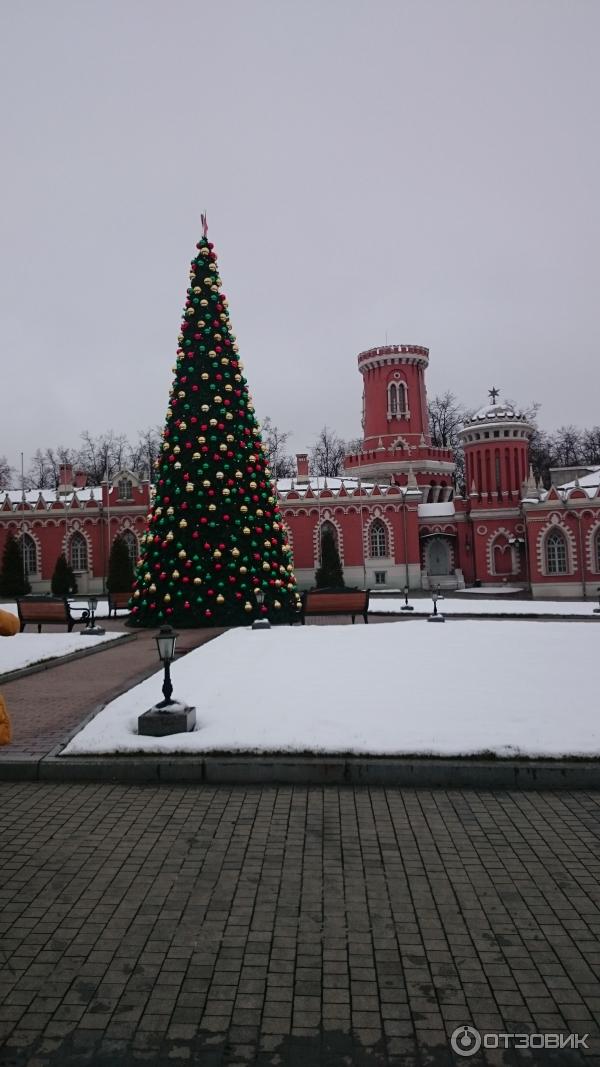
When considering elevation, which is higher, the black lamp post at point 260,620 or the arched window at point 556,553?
the arched window at point 556,553

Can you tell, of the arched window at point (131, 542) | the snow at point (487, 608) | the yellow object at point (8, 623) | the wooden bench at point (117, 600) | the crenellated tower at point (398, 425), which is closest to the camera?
the yellow object at point (8, 623)

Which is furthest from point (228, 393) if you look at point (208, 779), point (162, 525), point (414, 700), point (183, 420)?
point (208, 779)

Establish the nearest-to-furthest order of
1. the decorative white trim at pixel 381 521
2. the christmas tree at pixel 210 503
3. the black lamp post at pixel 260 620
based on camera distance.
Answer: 1. the black lamp post at pixel 260 620
2. the christmas tree at pixel 210 503
3. the decorative white trim at pixel 381 521

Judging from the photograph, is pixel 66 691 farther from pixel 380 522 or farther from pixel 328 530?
pixel 380 522

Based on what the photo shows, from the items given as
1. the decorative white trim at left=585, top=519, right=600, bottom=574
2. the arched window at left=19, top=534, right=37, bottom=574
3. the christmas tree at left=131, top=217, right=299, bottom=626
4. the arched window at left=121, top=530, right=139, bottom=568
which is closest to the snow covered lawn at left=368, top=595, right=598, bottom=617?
the decorative white trim at left=585, top=519, right=600, bottom=574

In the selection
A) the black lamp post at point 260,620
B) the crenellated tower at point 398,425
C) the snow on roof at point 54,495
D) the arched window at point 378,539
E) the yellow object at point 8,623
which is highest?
the crenellated tower at point 398,425

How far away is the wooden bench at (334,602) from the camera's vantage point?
18.9 metres

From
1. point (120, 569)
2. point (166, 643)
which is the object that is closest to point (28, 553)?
point (120, 569)

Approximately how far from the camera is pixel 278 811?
6.18 metres

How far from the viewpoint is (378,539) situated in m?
39.2

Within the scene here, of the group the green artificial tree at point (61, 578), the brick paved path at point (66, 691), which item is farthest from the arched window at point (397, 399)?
the brick paved path at point (66, 691)

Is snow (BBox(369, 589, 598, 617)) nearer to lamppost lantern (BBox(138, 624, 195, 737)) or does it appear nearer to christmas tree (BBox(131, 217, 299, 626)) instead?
christmas tree (BBox(131, 217, 299, 626))

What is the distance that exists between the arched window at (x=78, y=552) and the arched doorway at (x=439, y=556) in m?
19.1

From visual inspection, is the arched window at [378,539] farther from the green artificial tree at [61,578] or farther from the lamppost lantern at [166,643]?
the lamppost lantern at [166,643]
